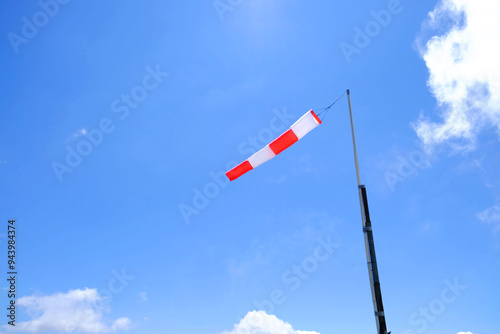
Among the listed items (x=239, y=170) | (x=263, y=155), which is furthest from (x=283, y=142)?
(x=239, y=170)

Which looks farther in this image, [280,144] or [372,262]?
[280,144]

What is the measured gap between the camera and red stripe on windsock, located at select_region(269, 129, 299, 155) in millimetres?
12586

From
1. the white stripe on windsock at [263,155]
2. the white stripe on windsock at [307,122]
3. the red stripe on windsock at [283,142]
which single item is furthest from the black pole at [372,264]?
the white stripe on windsock at [263,155]

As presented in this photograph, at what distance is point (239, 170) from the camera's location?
12922 mm

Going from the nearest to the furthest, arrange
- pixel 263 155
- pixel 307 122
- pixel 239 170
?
pixel 307 122
pixel 263 155
pixel 239 170

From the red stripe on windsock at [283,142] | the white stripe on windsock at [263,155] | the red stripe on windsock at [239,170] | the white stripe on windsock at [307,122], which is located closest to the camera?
the white stripe on windsock at [307,122]

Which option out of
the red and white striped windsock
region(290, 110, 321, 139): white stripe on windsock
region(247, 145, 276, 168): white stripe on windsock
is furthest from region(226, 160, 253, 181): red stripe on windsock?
region(290, 110, 321, 139): white stripe on windsock

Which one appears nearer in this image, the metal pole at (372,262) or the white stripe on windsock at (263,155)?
the metal pole at (372,262)

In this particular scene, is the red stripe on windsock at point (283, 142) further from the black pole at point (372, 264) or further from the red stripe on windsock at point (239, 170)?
the black pole at point (372, 264)

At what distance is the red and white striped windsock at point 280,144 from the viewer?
1248 centimetres

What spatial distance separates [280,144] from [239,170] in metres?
1.70

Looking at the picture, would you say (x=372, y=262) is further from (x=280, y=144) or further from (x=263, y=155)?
(x=263, y=155)

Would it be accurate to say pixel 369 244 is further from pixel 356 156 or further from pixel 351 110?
pixel 351 110

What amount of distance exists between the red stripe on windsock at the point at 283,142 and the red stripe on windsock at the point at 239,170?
3.44 feet
